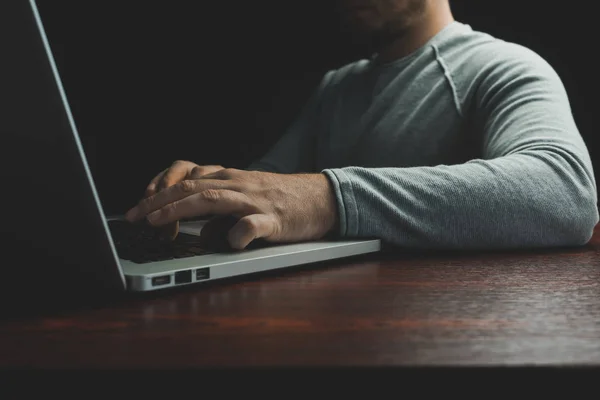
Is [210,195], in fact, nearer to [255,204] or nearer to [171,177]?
[255,204]

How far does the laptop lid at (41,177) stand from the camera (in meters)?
0.36

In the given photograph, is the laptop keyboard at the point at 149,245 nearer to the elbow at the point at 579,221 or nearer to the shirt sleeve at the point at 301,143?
the elbow at the point at 579,221

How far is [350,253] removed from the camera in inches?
27.4

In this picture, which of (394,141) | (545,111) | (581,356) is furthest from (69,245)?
(394,141)

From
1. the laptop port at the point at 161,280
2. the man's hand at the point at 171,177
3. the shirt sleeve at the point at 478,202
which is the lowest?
the shirt sleeve at the point at 478,202


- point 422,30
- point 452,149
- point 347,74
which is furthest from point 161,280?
point 347,74

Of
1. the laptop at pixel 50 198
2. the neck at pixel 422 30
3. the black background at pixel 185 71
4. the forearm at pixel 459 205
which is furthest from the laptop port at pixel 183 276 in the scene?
the black background at pixel 185 71

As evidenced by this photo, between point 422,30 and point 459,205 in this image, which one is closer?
point 459,205

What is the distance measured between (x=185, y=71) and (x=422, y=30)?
0.80 meters

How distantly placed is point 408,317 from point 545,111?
58 cm

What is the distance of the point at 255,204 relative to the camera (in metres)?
0.67

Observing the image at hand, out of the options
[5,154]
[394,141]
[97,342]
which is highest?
[5,154]

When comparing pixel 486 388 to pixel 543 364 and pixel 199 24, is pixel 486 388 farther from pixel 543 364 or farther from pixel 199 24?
pixel 199 24

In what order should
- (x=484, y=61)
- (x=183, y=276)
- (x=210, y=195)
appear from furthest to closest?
1. (x=484, y=61)
2. (x=210, y=195)
3. (x=183, y=276)
